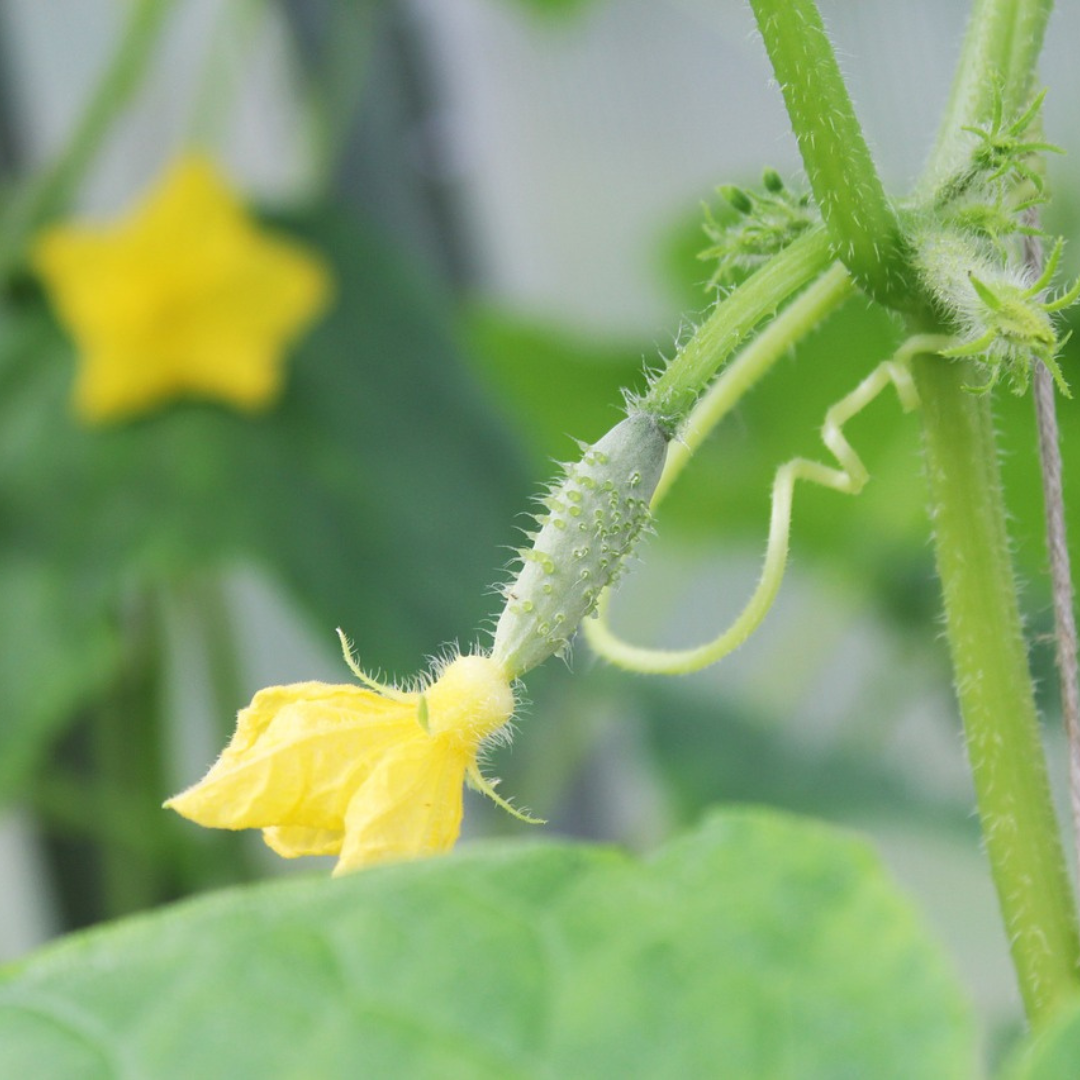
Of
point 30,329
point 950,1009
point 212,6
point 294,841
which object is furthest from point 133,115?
point 950,1009

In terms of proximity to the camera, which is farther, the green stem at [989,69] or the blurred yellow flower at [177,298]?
the blurred yellow flower at [177,298]

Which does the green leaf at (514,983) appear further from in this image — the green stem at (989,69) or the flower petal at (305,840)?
the green stem at (989,69)

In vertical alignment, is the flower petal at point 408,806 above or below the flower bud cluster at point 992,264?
below

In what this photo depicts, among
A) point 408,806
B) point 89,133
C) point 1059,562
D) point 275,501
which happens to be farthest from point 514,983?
point 89,133

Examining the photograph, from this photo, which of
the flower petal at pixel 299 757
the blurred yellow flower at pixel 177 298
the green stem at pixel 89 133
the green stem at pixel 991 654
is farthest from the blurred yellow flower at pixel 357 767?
the green stem at pixel 89 133

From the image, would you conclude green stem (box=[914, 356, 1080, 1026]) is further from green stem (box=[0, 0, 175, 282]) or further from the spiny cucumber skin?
green stem (box=[0, 0, 175, 282])

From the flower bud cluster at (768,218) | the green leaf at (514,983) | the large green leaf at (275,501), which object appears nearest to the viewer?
the green leaf at (514,983)
